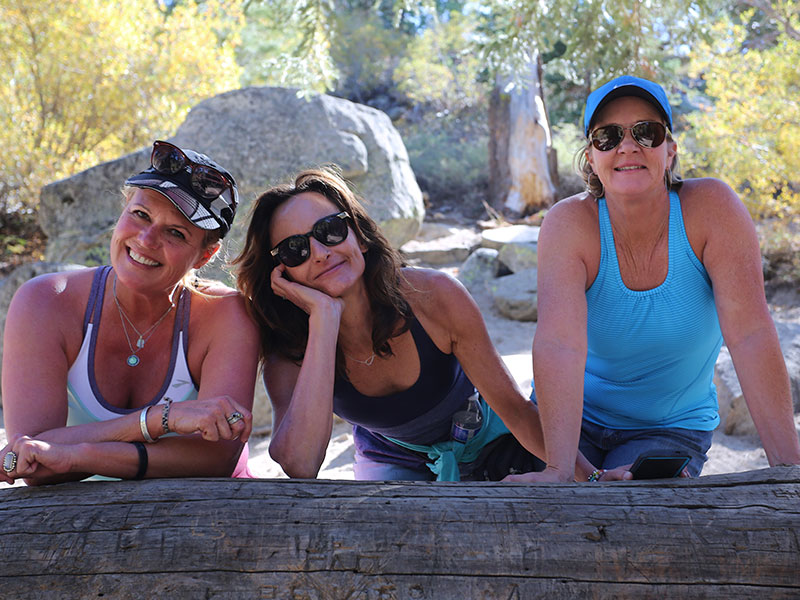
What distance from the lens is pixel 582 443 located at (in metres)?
2.38

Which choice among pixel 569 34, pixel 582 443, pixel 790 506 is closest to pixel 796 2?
pixel 569 34

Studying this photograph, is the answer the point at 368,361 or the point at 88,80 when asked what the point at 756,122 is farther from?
the point at 88,80

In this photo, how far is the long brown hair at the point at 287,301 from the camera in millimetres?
2236

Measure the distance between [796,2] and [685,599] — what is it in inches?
306

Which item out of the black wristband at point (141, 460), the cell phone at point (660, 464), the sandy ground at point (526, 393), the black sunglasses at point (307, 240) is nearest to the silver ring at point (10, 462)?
the black wristband at point (141, 460)

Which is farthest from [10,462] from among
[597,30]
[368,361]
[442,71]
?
[442,71]

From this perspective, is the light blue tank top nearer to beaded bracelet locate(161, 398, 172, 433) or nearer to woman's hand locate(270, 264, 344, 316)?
woman's hand locate(270, 264, 344, 316)

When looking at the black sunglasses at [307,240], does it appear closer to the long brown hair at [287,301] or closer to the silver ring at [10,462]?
the long brown hair at [287,301]

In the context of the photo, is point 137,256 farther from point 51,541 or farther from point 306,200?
point 51,541

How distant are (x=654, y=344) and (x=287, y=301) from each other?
1.14 metres

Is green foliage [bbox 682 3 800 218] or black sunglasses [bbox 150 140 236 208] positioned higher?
black sunglasses [bbox 150 140 236 208]

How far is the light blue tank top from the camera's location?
2127 mm

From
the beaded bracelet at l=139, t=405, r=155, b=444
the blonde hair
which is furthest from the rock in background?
the beaded bracelet at l=139, t=405, r=155, b=444

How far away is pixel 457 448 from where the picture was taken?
8.10 feet
